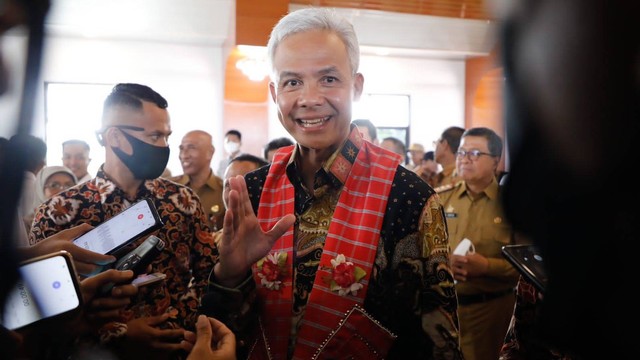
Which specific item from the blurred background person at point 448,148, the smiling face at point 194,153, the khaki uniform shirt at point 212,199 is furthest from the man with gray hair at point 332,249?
the blurred background person at point 448,148

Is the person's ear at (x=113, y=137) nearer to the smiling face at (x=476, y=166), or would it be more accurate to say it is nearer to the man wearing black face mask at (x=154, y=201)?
the man wearing black face mask at (x=154, y=201)

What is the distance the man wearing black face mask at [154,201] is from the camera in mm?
1890

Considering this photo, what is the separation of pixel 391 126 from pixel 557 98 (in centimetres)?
1142

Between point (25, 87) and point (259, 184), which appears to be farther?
point (259, 184)

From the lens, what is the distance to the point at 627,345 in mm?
333

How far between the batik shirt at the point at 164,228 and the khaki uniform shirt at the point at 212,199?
1741mm

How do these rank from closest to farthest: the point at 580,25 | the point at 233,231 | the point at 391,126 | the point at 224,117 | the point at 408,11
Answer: the point at 580,25, the point at 233,231, the point at 408,11, the point at 224,117, the point at 391,126

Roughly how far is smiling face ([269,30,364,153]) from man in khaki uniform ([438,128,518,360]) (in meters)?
1.51

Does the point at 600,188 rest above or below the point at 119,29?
below

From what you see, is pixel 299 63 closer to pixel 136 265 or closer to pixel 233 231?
pixel 233 231

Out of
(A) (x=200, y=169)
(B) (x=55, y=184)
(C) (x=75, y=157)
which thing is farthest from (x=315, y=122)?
(C) (x=75, y=157)

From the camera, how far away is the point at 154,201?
6.77 ft

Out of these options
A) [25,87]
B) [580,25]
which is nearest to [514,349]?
[580,25]

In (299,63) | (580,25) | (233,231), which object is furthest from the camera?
(299,63)
